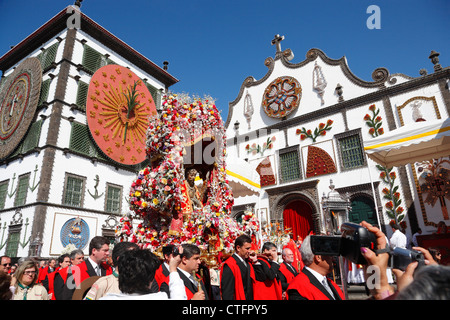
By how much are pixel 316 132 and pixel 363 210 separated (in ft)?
18.0

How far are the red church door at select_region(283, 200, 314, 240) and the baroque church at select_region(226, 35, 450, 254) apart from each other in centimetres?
6

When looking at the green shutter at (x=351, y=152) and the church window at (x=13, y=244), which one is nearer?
the green shutter at (x=351, y=152)

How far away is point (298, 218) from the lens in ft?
55.3

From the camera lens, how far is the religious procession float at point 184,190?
6359 mm

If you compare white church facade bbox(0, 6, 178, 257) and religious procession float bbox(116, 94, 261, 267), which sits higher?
white church facade bbox(0, 6, 178, 257)

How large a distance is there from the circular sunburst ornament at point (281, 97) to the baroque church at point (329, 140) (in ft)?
0.24

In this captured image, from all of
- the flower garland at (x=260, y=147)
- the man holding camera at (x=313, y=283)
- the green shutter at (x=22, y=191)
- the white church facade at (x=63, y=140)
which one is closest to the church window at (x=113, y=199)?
the white church facade at (x=63, y=140)

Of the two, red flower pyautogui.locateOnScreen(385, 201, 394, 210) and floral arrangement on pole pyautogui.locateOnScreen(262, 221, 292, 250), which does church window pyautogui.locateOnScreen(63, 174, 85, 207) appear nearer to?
floral arrangement on pole pyautogui.locateOnScreen(262, 221, 292, 250)

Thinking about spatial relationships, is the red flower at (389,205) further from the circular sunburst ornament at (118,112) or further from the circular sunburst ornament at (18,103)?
the circular sunburst ornament at (18,103)

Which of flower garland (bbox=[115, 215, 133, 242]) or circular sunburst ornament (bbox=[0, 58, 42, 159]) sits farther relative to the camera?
circular sunburst ornament (bbox=[0, 58, 42, 159])

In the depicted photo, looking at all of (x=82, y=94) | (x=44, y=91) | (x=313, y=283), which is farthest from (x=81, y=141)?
(x=313, y=283)

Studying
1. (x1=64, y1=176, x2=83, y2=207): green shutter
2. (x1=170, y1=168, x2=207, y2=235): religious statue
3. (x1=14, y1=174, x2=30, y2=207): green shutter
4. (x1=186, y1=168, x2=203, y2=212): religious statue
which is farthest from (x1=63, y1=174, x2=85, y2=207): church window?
(x1=186, y1=168, x2=203, y2=212): religious statue

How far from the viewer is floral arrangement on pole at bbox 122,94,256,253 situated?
636 cm
